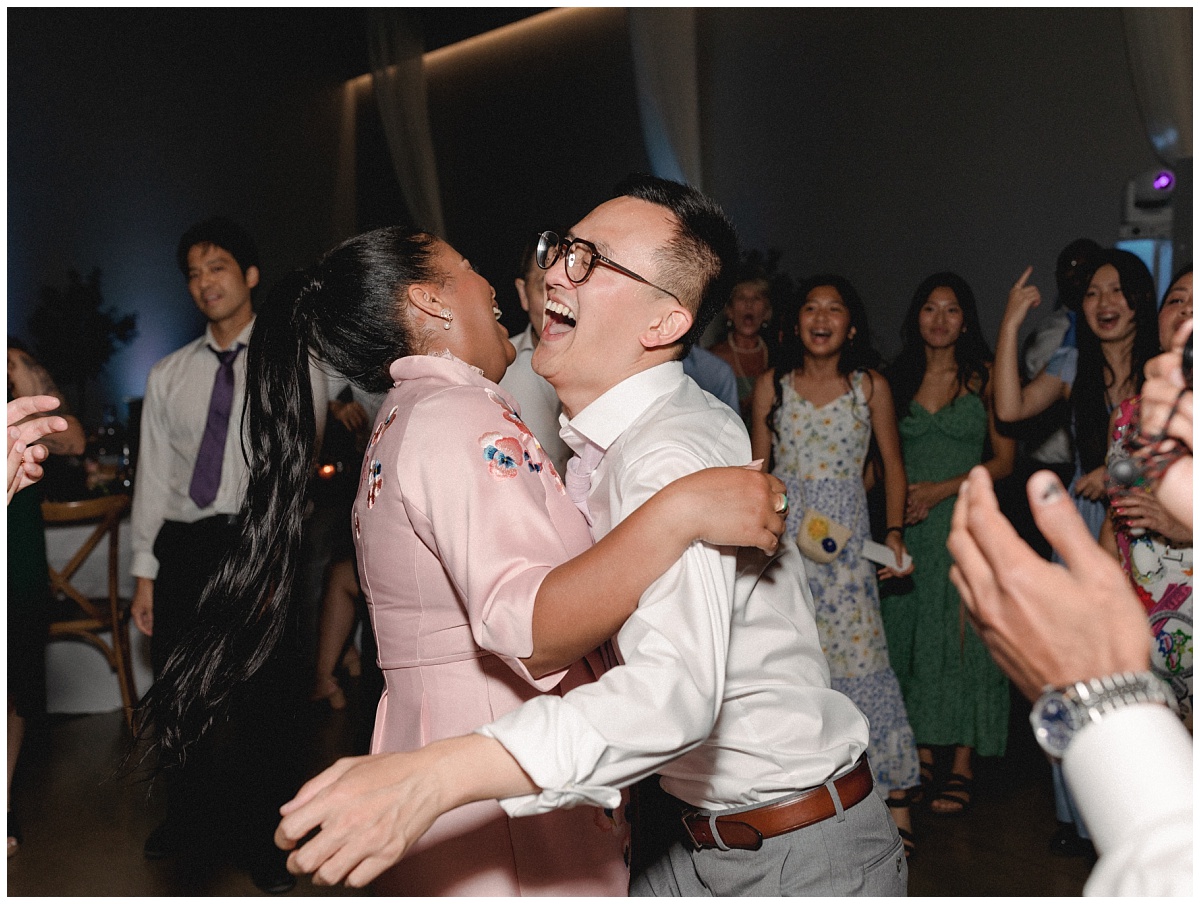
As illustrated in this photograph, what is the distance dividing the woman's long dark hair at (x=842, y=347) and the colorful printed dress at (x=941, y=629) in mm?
387

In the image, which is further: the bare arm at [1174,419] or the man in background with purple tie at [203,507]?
the man in background with purple tie at [203,507]

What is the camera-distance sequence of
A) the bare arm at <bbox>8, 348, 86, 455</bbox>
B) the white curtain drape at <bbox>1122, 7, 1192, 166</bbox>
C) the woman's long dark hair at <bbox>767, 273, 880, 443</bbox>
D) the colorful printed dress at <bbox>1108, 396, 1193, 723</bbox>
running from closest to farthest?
the colorful printed dress at <bbox>1108, 396, 1193, 723</bbox> < the bare arm at <bbox>8, 348, 86, 455</bbox> < the woman's long dark hair at <bbox>767, 273, 880, 443</bbox> < the white curtain drape at <bbox>1122, 7, 1192, 166</bbox>

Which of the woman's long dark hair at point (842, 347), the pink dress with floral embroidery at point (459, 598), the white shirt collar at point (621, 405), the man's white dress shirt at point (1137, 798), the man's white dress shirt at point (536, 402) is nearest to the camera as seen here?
the man's white dress shirt at point (1137, 798)

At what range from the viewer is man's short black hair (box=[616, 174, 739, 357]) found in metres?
1.36

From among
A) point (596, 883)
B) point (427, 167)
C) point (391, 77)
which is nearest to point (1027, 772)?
point (596, 883)

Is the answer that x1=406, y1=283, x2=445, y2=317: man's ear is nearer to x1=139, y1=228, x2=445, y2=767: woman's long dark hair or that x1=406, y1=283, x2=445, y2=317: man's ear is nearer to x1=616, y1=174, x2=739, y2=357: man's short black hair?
x1=139, y1=228, x2=445, y2=767: woman's long dark hair

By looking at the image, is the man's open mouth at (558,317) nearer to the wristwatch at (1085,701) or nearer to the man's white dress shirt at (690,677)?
the man's white dress shirt at (690,677)

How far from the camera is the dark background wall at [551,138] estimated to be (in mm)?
5633

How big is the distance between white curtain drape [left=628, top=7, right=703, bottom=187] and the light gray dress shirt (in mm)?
3312

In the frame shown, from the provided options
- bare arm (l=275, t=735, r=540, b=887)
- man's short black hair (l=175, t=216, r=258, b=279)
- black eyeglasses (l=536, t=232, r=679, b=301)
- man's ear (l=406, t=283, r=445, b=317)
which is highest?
man's short black hair (l=175, t=216, r=258, b=279)

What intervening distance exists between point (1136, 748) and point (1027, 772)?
10.8 feet

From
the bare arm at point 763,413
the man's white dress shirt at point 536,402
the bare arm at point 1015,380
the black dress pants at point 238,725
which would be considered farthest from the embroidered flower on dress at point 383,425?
the bare arm at point 1015,380

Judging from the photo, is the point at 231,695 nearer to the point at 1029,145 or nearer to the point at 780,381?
Answer: the point at 780,381

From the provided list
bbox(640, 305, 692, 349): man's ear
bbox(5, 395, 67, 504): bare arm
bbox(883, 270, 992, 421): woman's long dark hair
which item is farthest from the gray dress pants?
bbox(883, 270, 992, 421): woman's long dark hair
